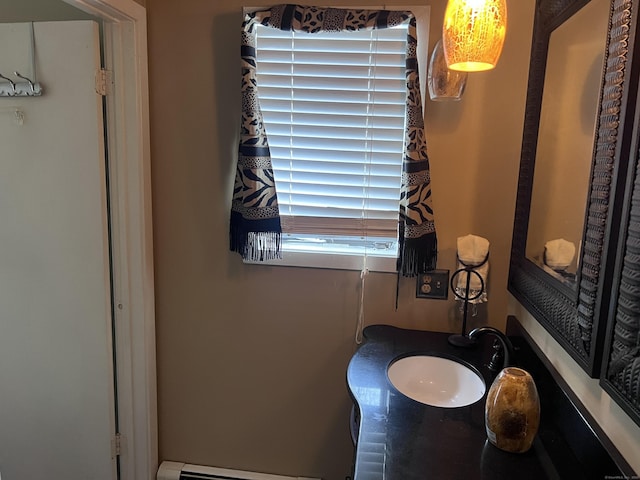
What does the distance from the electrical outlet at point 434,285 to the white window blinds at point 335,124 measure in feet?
0.71

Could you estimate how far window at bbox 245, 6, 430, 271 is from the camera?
5.73ft

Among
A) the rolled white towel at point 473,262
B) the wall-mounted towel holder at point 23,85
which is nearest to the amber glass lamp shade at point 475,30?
the rolled white towel at point 473,262

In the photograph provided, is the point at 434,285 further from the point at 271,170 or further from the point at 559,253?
the point at 271,170

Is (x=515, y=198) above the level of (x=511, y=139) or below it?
below

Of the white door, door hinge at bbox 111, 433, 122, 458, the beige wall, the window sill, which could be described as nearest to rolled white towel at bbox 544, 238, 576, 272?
the beige wall

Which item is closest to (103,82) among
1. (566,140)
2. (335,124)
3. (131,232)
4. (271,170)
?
(131,232)

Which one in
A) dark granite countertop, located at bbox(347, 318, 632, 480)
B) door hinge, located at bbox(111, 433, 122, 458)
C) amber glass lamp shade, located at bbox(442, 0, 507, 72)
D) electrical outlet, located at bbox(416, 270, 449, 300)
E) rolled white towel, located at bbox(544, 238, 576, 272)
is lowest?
door hinge, located at bbox(111, 433, 122, 458)

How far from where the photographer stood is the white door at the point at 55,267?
5.81 ft

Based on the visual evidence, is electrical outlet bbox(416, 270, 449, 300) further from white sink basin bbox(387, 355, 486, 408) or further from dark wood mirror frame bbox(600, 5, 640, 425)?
dark wood mirror frame bbox(600, 5, 640, 425)

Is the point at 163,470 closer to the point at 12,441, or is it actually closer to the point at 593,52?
the point at 12,441

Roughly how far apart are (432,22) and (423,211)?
0.66 meters

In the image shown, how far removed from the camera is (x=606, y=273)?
981mm

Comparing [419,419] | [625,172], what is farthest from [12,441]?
[625,172]

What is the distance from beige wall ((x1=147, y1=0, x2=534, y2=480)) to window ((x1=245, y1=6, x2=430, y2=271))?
0.39 ft
